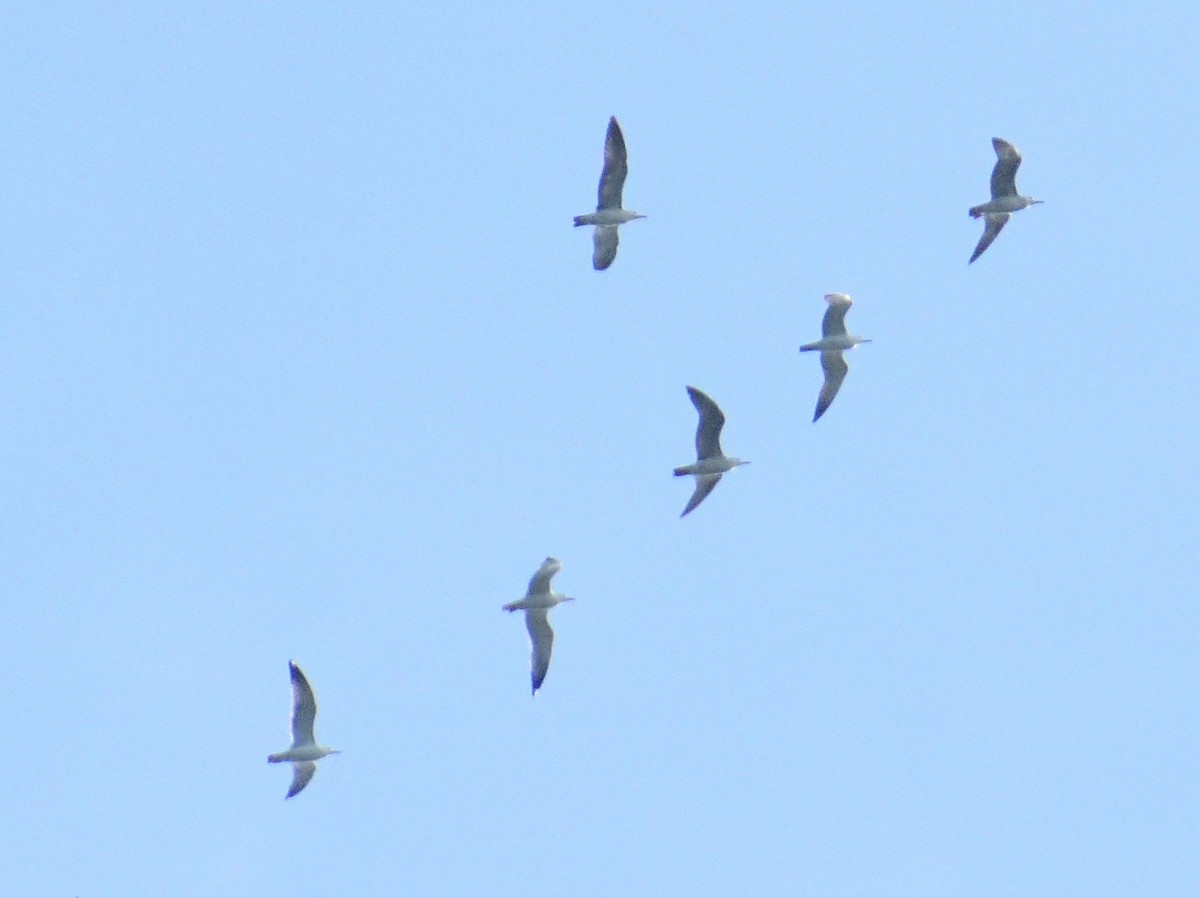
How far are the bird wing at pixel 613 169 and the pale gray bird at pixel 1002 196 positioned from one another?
8237 mm

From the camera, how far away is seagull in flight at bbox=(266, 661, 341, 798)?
1948 inches

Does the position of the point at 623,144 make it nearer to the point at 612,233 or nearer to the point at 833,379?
the point at 612,233

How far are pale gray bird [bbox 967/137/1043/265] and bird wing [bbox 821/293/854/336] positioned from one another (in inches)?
146

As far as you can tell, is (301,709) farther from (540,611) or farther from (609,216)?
(609,216)

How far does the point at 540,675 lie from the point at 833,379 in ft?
29.4

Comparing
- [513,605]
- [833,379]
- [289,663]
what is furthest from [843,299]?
[289,663]

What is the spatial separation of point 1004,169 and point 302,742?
19040 millimetres

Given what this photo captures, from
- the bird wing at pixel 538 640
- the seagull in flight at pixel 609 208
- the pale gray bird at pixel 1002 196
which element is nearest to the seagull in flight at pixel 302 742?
the bird wing at pixel 538 640

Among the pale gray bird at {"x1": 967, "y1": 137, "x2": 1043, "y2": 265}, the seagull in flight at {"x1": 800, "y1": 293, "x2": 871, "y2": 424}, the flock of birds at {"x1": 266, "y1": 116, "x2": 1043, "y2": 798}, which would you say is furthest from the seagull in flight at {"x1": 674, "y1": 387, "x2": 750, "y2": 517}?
the pale gray bird at {"x1": 967, "y1": 137, "x2": 1043, "y2": 265}

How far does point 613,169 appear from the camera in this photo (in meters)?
49.5

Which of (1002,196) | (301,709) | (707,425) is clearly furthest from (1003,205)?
(301,709)

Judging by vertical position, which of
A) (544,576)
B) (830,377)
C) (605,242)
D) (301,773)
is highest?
(605,242)

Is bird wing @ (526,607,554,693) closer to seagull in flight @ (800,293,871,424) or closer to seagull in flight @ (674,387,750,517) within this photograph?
seagull in flight @ (674,387,750,517)

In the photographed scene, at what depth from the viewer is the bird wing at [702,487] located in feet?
165
